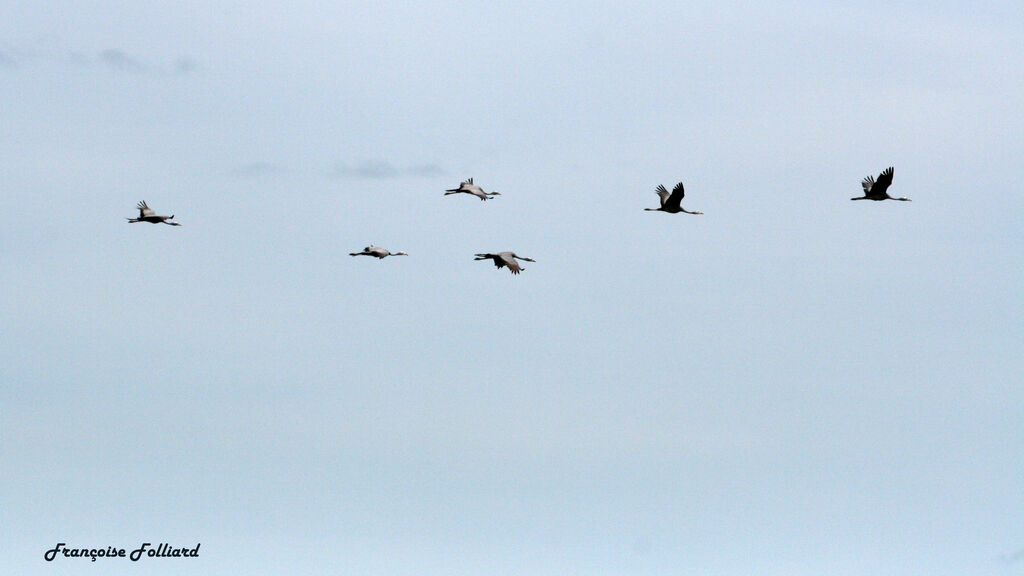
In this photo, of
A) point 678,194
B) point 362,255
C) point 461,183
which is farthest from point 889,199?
point 362,255

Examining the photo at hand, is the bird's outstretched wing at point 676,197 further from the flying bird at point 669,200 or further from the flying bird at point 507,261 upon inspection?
the flying bird at point 507,261

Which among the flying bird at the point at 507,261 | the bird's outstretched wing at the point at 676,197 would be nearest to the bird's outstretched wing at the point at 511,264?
the flying bird at the point at 507,261

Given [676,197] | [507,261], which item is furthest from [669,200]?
[507,261]

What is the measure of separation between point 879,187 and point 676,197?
1416 centimetres

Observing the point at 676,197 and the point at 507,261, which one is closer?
the point at 507,261

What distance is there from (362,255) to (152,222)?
19399mm

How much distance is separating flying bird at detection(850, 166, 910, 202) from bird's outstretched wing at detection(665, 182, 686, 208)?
1256cm

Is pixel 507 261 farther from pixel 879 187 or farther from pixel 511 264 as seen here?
pixel 879 187

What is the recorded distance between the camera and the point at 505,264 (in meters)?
108

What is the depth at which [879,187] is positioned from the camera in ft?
413

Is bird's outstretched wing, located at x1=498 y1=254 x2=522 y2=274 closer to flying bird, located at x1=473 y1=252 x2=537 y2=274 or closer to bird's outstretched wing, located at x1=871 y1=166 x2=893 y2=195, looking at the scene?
flying bird, located at x1=473 y1=252 x2=537 y2=274

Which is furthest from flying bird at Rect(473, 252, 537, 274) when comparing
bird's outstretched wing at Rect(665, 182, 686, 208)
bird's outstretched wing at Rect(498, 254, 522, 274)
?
bird's outstretched wing at Rect(665, 182, 686, 208)

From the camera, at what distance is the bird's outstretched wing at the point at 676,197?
127m

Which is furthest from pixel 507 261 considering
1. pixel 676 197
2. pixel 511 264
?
pixel 676 197
